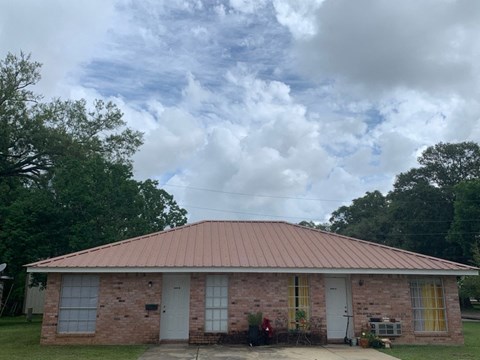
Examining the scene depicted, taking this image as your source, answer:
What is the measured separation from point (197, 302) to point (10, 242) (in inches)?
534

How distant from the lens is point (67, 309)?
1403 centimetres

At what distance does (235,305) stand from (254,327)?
3.18ft

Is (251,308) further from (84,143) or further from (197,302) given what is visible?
(84,143)

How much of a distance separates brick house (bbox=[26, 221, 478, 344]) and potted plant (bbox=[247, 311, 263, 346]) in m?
0.29

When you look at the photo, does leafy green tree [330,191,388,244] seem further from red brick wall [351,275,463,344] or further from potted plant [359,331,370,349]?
potted plant [359,331,370,349]

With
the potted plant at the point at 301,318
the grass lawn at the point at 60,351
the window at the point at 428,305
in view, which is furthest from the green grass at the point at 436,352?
the grass lawn at the point at 60,351

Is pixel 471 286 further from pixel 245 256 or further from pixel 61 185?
pixel 61 185

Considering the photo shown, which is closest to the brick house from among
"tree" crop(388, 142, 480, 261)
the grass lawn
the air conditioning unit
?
the air conditioning unit

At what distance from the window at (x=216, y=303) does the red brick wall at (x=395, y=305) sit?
4.17 metres

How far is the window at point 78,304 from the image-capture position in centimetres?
1395

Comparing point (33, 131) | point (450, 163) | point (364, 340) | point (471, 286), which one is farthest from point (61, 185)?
point (450, 163)

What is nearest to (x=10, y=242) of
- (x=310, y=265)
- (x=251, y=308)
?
(x=251, y=308)

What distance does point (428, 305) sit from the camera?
14.7 meters

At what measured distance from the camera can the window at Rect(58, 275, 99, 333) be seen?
13945mm
